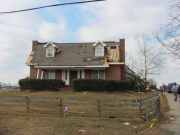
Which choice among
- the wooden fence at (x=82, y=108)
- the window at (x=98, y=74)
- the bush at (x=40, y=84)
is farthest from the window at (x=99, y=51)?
the wooden fence at (x=82, y=108)

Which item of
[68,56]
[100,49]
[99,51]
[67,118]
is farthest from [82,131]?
[68,56]

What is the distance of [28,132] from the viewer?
50.4 feet

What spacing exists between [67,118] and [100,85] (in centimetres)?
2126

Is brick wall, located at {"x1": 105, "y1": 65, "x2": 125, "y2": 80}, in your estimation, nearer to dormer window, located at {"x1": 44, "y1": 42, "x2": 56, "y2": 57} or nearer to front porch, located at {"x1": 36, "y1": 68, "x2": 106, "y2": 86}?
front porch, located at {"x1": 36, "y1": 68, "x2": 106, "y2": 86}

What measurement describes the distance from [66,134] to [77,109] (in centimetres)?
639

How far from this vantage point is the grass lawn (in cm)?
1565

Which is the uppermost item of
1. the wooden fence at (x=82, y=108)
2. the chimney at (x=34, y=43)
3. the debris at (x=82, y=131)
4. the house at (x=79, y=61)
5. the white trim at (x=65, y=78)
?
the chimney at (x=34, y=43)

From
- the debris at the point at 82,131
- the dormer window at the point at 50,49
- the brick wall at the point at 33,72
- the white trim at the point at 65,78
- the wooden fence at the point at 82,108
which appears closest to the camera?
the debris at the point at 82,131

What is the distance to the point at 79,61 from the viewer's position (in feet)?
146

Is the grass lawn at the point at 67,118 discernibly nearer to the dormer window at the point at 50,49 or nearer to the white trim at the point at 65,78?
the white trim at the point at 65,78

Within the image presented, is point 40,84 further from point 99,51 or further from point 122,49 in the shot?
point 122,49

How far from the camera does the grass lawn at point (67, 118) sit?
15651 mm

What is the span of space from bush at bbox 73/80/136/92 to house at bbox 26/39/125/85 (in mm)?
3312

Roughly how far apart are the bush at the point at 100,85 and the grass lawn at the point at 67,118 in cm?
1846
